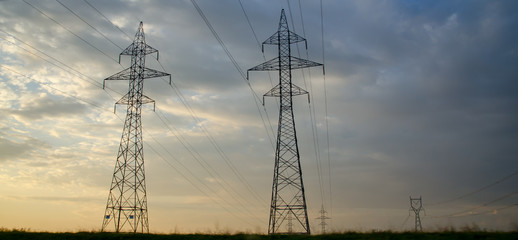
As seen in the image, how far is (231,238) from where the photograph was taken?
2808cm

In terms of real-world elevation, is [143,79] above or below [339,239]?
above

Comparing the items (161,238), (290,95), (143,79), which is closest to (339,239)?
(161,238)

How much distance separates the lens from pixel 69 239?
1158 inches

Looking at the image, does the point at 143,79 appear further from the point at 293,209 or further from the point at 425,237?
the point at 425,237

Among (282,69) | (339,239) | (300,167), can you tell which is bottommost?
(339,239)

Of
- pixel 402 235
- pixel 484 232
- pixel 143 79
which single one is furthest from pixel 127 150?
pixel 484 232

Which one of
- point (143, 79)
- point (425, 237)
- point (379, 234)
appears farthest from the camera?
point (143, 79)

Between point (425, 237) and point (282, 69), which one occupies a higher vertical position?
point (282, 69)

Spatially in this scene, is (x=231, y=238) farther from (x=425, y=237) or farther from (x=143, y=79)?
(x=143, y=79)

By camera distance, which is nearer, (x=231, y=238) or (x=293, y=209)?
(x=231, y=238)

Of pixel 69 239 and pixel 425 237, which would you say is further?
pixel 69 239

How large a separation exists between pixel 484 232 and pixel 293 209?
18.1m

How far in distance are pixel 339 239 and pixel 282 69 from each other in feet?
78.5

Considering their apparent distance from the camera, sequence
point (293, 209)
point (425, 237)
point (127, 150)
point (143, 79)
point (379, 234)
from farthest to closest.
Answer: point (143, 79) < point (127, 150) < point (293, 209) < point (379, 234) < point (425, 237)
